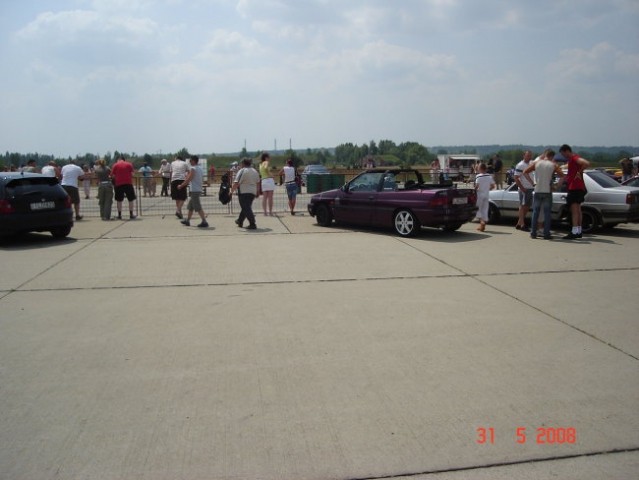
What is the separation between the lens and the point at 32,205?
35.3 feet

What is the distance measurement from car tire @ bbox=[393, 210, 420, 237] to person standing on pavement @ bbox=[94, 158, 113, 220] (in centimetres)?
803

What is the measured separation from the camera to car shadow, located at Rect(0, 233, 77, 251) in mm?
10633

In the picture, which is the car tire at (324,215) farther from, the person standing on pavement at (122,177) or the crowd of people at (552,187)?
the person standing on pavement at (122,177)

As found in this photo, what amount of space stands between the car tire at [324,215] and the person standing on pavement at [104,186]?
19.2ft

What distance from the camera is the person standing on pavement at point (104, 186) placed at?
14469 millimetres

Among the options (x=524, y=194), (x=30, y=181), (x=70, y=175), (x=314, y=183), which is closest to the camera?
(x=30, y=181)

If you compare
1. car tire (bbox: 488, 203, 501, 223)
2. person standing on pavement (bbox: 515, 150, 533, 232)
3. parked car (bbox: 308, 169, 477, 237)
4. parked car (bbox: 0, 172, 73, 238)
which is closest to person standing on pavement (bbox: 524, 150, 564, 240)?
person standing on pavement (bbox: 515, 150, 533, 232)

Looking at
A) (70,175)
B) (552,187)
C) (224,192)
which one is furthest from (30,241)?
(552,187)

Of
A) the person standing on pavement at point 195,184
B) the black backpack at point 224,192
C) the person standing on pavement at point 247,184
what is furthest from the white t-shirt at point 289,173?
the person standing on pavement at point 195,184

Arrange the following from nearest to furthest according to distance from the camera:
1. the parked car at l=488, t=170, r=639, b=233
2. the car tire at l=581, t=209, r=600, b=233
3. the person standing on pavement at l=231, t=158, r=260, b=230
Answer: the parked car at l=488, t=170, r=639, b=233
the car tire at l=581, t=209, r=600, b=233
the person standing on pavement at l=231, t=158, r=260, b=230

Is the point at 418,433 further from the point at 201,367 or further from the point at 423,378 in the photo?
the point at 201,367

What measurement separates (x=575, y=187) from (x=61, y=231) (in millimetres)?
10608

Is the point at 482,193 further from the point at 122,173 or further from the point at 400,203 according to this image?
the point at 122,173

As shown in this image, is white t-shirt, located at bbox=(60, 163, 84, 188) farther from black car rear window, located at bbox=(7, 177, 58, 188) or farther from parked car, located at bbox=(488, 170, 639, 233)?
parked car, located at bbox=(488, 170, 639, 233)
